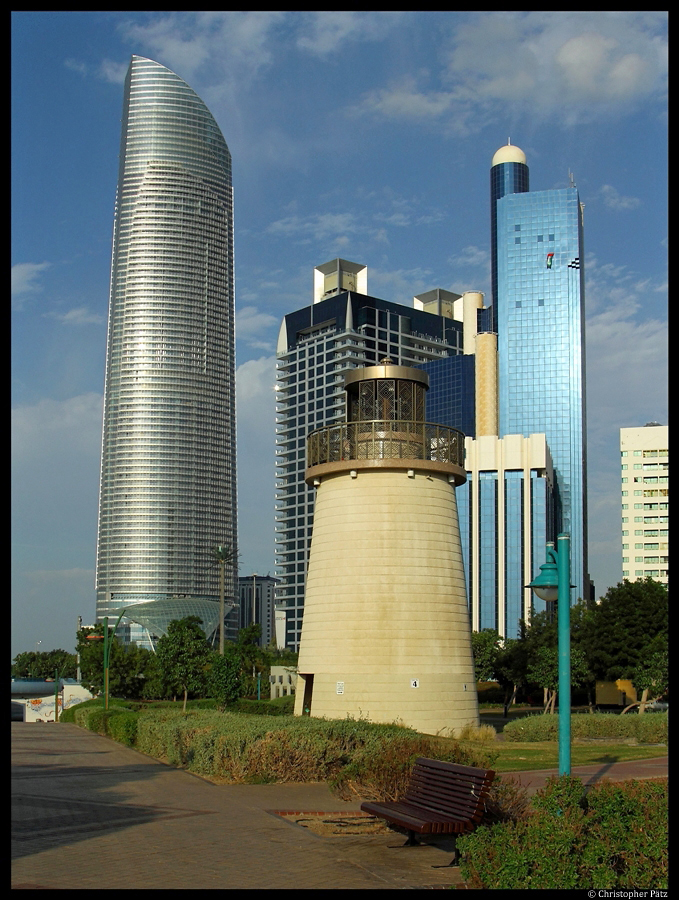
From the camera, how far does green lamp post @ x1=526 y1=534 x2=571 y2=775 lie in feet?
37.5

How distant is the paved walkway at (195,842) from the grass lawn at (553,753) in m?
1.87

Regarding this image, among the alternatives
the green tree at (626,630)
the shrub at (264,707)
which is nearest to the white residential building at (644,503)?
the green tree at (626,630)

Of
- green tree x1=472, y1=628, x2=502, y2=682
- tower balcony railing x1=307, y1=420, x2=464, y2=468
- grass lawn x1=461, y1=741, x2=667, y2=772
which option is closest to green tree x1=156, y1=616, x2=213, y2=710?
tower balcony railing x1=307, y1=420, x2=464, y2=468

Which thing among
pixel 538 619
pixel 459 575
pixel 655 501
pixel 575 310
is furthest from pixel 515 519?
pixel 459 575

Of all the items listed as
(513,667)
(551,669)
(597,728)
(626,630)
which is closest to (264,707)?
(551,669)

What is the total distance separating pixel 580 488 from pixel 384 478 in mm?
163621

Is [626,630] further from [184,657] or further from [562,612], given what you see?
[562,612]

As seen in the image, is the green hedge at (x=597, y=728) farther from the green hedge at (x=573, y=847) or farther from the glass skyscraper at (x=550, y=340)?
the glass skyscraper at (x=550, y=340)

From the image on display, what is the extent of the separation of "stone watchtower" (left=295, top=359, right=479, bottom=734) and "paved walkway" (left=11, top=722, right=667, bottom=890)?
714 cm

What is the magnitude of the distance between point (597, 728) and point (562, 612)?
18.4 metres

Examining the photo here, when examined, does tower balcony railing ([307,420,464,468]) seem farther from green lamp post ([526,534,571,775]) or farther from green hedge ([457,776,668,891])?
green hedge ([457,776,668,891])

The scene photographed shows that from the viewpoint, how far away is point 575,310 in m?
184

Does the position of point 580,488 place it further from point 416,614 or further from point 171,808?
point 171,808

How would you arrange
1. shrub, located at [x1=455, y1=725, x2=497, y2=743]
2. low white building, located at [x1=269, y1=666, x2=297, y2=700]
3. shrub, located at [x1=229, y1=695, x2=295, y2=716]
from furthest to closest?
low white building, located at [x1=269, y1=666, x2=297, y2=700]
shrub, located at [x1=229, y1=695, x2=295, y2=716]
shrub, located at [x1=455, y1=725, x2=497, y2=743]
